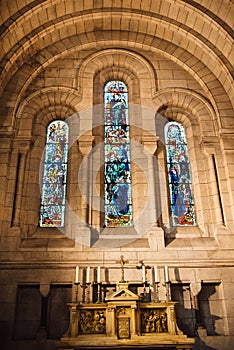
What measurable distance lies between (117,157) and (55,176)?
1.57 metres

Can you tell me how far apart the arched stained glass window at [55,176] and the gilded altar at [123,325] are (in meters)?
2.37

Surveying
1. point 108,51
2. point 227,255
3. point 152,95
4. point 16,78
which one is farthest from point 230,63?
point 16,78

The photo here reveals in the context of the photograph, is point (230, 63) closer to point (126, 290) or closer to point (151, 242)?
point (151, 242)

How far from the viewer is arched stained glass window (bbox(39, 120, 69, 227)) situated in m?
8.74

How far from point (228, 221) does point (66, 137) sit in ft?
14.5

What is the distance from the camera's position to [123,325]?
665 cm

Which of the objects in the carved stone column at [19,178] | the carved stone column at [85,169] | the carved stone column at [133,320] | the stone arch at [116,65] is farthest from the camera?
the stone arch at [116,65]

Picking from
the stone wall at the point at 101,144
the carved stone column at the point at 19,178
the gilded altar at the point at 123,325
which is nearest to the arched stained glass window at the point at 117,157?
the stone wall at the point at 101,144

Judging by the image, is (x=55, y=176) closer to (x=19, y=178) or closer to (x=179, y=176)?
(x=19, y=178)

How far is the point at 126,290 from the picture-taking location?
6961 millimetres

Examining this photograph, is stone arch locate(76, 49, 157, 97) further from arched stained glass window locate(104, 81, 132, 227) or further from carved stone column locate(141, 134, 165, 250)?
carved stone column locate(141, 134, 165, 250)

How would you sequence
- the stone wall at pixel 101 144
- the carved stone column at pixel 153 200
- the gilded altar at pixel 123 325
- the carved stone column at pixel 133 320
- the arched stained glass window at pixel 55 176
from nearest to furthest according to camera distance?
the gilded altar at pixel 123 325 < the carved stone column at pixel 133 320 < the stone wall at pixel 101 144 < the carved stone column at pixel 153 200 < the arched stained glass window at pixel 55 176

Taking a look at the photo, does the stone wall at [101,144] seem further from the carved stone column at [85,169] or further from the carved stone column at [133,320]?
the carved stone column at [133,320]

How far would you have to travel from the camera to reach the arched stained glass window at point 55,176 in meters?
8.74
